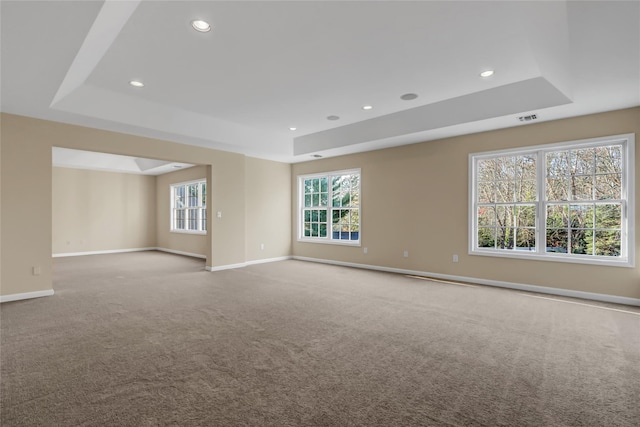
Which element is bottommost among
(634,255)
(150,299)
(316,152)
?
(150,299)

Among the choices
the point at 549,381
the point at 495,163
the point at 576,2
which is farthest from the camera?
the point at 495,163

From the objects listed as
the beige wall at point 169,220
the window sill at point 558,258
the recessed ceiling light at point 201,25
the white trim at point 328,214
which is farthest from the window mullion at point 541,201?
the beige wall at point 169,220

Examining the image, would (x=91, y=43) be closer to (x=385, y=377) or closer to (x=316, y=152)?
(x=385, y=377)

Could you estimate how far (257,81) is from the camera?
401 cm

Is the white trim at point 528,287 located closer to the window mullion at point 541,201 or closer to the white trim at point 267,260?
the window mullion at point 541,201

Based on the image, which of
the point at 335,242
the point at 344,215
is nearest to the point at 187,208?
the point at 335,242

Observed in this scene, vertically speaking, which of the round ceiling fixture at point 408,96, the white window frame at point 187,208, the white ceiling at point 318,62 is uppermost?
the round ceiling fixture at point 408,96

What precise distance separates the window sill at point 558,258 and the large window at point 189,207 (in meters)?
6.91

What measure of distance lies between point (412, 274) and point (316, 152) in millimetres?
3224

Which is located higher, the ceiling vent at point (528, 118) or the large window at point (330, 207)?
the ceiling vent at point (528, 118)

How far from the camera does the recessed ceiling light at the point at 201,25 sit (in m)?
2.73

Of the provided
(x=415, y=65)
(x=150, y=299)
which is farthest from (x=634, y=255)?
(x=150, y=299)

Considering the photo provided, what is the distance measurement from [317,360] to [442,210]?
407 cm

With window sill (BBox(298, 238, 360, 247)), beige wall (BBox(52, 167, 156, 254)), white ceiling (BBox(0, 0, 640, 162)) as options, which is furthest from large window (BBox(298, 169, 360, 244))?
beige wall (BBox(52, 167, 156, 254))
